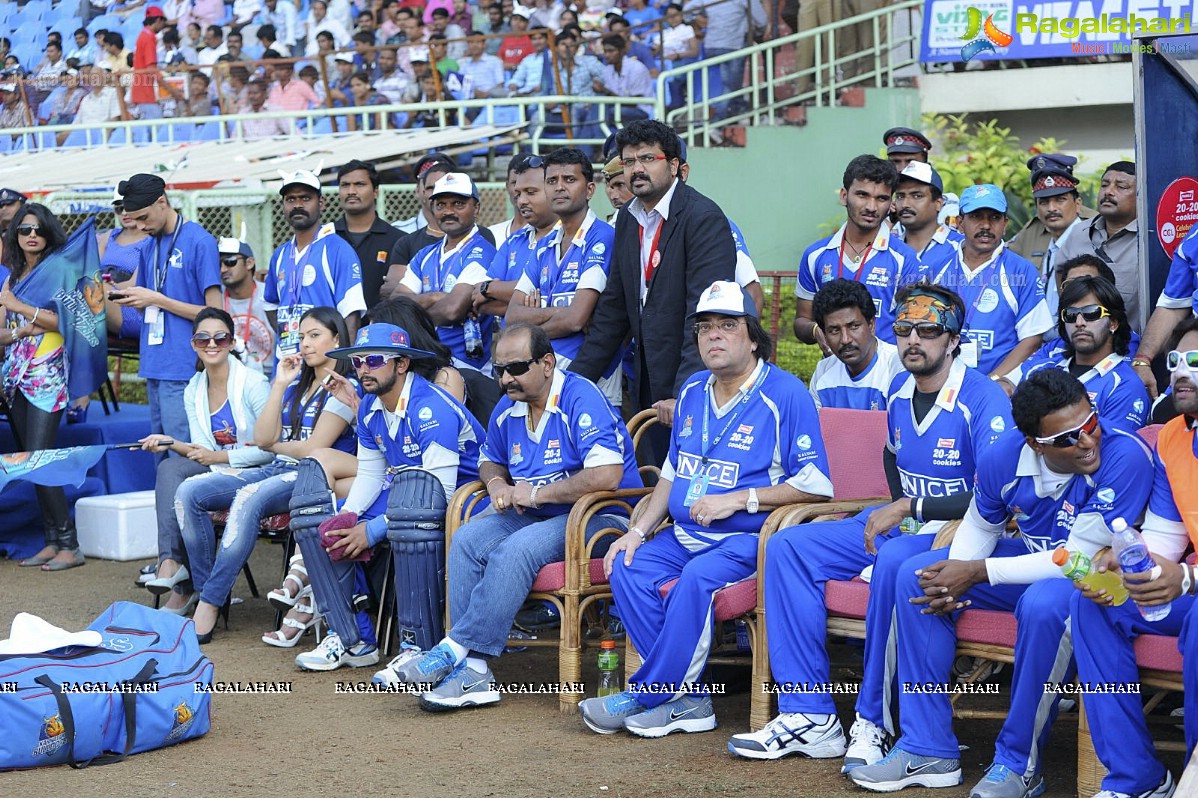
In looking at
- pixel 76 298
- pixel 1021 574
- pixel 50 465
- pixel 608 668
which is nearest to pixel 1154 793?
pixel 1021 574

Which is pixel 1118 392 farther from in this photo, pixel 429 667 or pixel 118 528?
pixel 118 528

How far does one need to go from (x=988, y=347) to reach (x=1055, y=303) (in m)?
0.47

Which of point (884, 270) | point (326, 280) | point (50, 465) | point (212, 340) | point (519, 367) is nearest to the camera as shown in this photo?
point (519, 367)

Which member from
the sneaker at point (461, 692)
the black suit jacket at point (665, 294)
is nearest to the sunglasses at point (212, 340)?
the black suit jacket at point (665, 294)

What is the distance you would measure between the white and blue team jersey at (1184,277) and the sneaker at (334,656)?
3635 millimetres

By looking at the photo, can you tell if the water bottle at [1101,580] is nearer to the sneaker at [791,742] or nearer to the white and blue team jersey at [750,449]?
the sneaker at [791,742]

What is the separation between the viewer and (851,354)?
20.9ft

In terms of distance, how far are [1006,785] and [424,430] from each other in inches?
116

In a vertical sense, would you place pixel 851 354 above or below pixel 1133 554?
above

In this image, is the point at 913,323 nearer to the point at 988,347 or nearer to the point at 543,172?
the point at 988,347

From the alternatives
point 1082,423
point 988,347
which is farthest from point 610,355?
point 1082,423

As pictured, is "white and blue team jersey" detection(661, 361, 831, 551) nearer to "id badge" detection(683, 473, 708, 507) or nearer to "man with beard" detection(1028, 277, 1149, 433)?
"id badge" detection(683, 473, 708, 507)

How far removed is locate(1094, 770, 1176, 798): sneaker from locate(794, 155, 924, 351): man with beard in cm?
280

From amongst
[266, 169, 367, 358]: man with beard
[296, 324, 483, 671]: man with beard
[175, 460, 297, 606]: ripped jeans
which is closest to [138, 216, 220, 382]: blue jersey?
[266, 169, 367, 358]: man with beard
